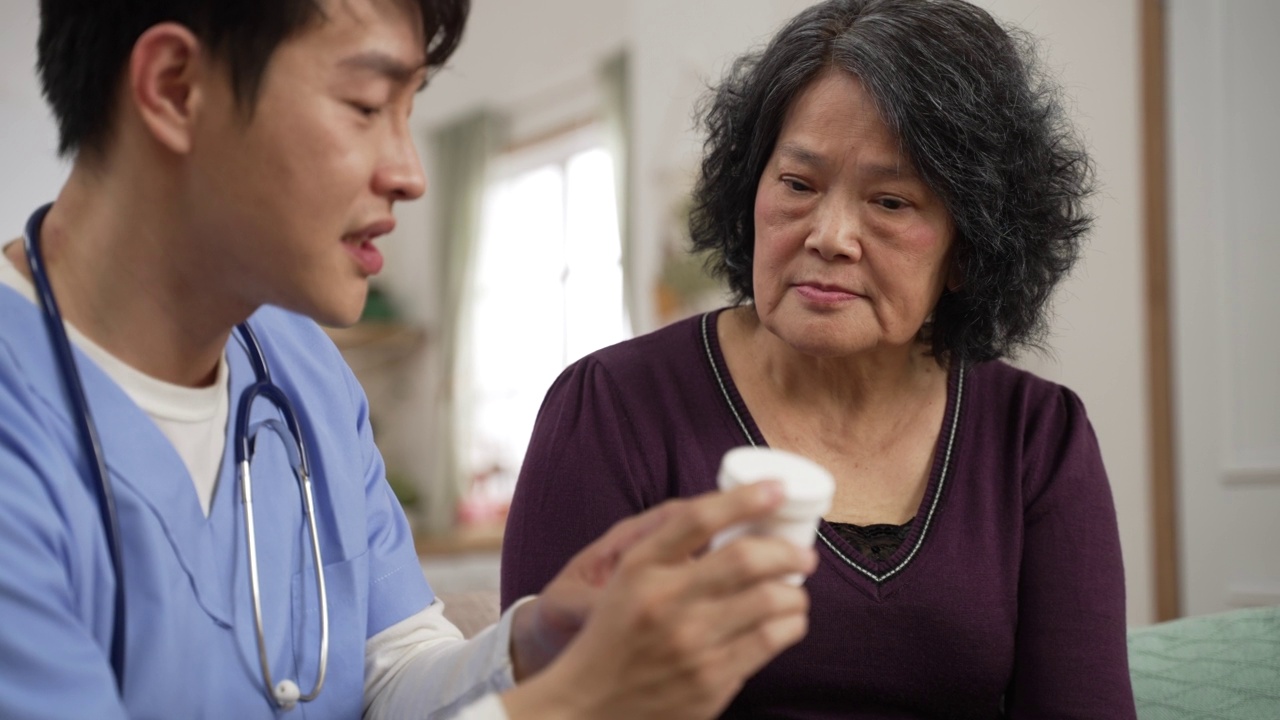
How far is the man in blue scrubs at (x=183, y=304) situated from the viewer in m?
0.87

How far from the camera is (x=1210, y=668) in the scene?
5.06 feet

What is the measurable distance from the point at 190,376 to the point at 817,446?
818 millimetres

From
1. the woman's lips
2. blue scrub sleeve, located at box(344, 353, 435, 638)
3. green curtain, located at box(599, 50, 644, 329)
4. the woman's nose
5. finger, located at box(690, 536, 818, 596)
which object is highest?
green curtain, located at box(599, 50, 644, 329)

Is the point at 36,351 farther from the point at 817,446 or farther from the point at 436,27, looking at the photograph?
the point at 817,446

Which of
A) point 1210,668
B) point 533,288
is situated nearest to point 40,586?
point 1210,668

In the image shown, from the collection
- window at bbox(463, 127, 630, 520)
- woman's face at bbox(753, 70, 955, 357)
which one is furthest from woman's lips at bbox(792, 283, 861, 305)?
window at bbox(463, 127, 630, 520)

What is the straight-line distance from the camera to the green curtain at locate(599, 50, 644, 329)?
5.64 m

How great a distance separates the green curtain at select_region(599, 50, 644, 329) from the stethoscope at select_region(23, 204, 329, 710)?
4464mm

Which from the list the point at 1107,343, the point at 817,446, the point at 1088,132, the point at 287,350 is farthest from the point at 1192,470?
the point at 287,350

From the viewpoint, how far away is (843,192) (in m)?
1.44

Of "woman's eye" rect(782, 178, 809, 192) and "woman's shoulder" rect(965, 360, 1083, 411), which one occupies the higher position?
"woman's eye" rect(782, 178, 809, 192)

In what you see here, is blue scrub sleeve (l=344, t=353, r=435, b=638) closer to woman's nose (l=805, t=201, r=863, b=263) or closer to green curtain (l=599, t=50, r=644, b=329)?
woman's nose (l=805, t=201, r=863, b=263)

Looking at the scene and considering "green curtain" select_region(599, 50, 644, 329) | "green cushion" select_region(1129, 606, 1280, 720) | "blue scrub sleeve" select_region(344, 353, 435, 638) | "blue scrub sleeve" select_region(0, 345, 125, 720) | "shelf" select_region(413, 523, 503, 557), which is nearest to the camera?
"blue scrub sleeve" select_region(0, 345, 125, 720)

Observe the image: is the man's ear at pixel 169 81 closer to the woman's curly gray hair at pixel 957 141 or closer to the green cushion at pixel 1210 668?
the woman's curly gray hair at pixel 957 141
